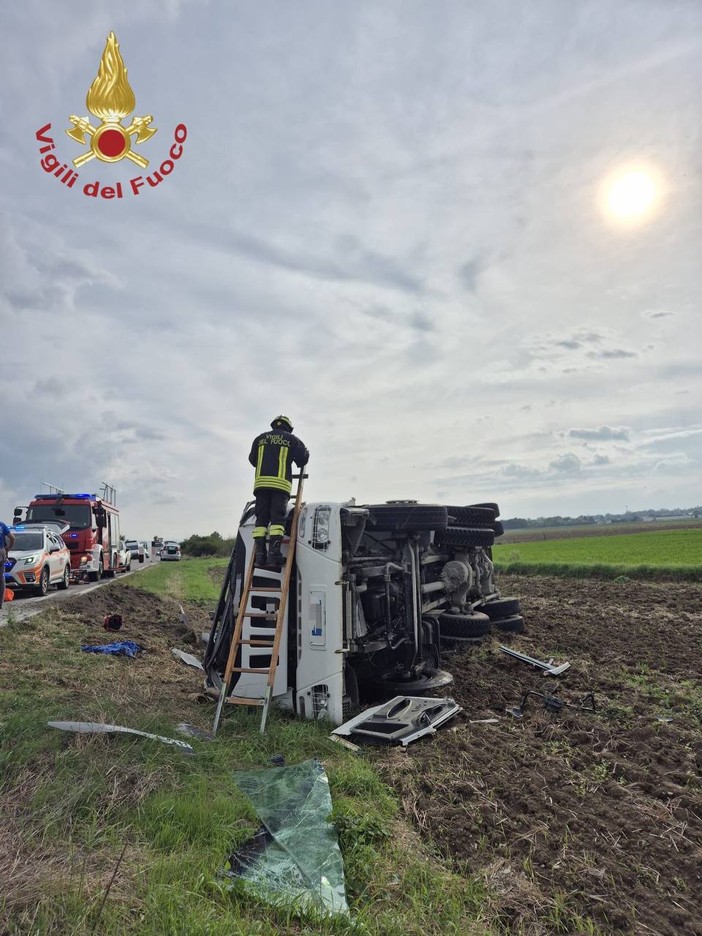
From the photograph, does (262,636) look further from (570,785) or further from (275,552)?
(570,785)

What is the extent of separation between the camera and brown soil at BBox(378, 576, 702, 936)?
2777 mm

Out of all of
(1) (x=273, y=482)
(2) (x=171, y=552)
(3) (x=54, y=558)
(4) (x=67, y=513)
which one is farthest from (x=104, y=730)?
(2) (x=171, y=552)

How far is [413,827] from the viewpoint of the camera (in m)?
3.40

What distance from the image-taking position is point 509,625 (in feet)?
30.0

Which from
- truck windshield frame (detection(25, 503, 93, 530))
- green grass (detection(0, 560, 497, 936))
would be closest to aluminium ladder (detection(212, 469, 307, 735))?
green grass (detection(0, 560, 497, 936))

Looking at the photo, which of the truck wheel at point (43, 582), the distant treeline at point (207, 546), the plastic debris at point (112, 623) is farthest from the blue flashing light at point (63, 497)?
the distant treeline at point (207, 546)

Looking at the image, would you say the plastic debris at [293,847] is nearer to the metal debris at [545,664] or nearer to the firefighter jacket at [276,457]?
the firefighter jacket at [276,457]

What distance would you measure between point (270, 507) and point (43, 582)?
11068 millimetres

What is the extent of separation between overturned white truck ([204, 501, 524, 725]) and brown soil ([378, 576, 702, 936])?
72 cm

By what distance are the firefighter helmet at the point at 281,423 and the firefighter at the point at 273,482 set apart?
9 centimetres

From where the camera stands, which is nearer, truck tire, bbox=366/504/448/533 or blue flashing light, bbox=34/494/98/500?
truck tire, bbox=366/504/448/533

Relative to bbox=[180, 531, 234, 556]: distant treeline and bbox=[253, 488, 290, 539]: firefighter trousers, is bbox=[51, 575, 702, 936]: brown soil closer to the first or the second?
bbox=[253, 488, 290, 539]: firefighter trousers

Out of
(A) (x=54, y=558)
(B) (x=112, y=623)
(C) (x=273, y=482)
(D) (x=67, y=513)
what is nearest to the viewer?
(C) (x=273, y=482)

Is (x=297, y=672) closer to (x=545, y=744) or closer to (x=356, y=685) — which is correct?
(x=356, y=685)
